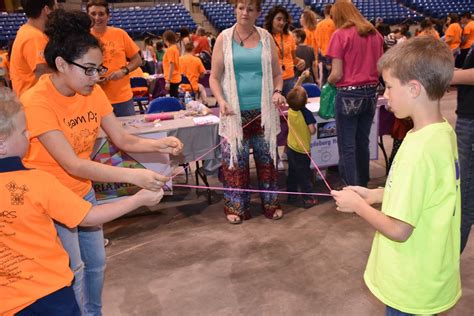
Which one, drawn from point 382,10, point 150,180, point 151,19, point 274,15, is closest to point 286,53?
point 274,15

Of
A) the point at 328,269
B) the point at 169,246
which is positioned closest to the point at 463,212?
the point at 328,269

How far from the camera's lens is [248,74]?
3.69 m

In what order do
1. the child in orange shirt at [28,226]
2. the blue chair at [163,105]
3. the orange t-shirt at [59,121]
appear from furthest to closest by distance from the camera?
the blue chair at [163,105] < the orange t-shirt at [59,121] < the child in orange shirt at [28,226]

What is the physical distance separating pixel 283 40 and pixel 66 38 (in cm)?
398

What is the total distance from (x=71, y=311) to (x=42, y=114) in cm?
78

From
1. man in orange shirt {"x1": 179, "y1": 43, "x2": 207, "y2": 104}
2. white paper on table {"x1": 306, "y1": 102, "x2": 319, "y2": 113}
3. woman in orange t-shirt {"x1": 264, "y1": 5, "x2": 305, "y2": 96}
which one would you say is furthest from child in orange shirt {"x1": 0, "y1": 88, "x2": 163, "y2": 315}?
man in orange shirt {"x1": 179, "y1": 43, "x2": 207, "y2": 104}

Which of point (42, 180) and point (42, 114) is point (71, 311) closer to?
point (42, 180)

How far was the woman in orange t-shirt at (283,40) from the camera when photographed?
5223mm

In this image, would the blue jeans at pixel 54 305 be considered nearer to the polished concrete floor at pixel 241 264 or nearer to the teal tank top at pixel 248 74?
the polished concrete floor at pixel 241 264

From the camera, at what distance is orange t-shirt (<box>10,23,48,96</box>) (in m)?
3.59

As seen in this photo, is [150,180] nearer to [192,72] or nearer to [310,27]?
[192,72]

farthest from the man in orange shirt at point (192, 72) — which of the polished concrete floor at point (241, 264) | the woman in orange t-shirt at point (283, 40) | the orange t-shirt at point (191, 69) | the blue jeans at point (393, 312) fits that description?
the blue jeans at point (393, 312)

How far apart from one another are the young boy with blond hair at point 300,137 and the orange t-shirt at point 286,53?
55.5 inches

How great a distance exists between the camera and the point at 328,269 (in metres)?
3.21
